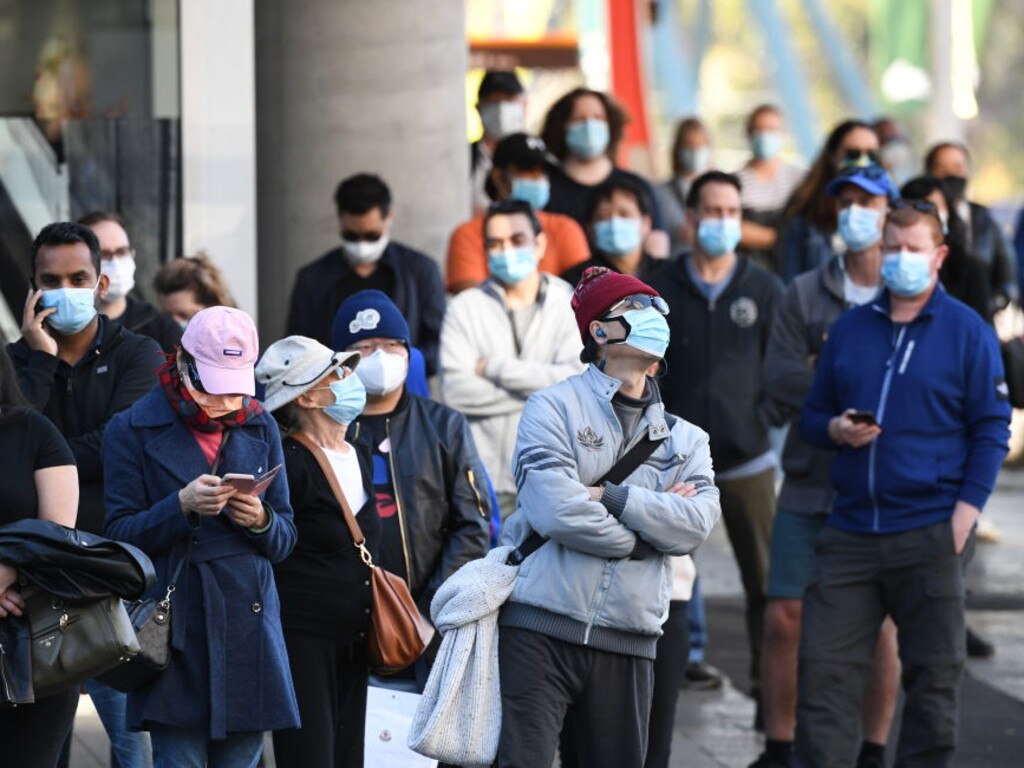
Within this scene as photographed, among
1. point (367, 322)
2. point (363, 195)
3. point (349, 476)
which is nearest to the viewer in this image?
point (349, 476)

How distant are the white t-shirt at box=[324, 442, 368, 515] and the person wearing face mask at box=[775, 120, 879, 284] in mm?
3788

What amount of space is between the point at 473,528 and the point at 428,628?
39 cm

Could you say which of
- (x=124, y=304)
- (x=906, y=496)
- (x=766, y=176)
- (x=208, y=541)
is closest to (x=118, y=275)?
(x=124, y=304)

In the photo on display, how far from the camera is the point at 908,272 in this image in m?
7.97

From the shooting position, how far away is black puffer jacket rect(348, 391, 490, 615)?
736cm

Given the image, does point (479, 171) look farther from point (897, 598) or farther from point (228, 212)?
point (897, 598)

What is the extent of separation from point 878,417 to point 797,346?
1076 millimetres

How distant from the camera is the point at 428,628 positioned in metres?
7.25

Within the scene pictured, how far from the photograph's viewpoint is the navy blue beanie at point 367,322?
7531mm

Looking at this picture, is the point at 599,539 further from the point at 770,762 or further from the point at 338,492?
the point at 770,762

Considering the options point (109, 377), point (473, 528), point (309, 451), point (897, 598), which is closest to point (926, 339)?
point (897, 598)

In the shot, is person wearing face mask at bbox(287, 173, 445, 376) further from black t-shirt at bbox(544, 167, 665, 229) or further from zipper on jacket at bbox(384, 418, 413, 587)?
zipper on jacket at bbox(384, 418, 413, 587)

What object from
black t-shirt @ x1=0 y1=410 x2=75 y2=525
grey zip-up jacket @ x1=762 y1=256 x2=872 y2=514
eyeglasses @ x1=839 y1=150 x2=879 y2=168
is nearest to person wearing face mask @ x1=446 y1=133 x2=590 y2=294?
eyeglasses @ x1=839 y1=150 x2=879 y2=168

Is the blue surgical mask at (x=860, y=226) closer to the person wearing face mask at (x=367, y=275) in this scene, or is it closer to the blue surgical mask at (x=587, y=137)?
the person wearing face mask at (x=367, y=275)
